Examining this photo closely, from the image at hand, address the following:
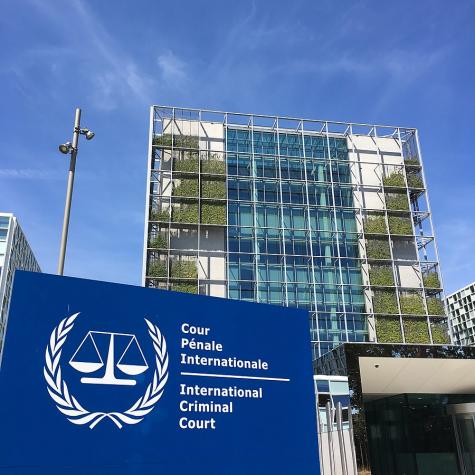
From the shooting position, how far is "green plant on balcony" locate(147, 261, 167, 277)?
3353 cm

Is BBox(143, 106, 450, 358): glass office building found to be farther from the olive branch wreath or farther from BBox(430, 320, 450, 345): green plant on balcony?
the olive branch wreath

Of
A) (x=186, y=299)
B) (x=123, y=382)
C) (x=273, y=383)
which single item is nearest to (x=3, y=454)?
(x=123, y=382)

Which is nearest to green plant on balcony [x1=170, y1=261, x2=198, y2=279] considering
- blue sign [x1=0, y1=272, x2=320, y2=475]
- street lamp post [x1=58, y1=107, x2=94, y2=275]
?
street lamp post [x1=58, y1=107, x2=94, y2=275]

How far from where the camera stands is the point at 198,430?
558 cm

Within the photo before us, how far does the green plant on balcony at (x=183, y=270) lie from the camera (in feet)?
111

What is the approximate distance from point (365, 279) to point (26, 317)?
107 ft

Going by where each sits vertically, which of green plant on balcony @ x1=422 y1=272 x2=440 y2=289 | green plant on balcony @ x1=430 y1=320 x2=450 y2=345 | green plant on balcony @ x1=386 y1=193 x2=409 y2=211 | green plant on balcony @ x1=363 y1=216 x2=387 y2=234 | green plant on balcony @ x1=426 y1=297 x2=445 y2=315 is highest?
green plant on balcony @ x1=386 y1=193 x2=409 y2=211

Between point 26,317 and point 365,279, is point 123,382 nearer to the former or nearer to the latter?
point 26,317

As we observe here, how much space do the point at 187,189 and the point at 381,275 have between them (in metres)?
15.3

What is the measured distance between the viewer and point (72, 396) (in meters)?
5.04

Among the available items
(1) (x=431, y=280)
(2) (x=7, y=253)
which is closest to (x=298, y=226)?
(1) (x=431, y=280)

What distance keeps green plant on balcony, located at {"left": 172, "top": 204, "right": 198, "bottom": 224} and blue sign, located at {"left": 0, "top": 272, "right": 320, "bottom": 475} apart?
28920 mm

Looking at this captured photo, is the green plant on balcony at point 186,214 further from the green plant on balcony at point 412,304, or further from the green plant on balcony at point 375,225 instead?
the green plant on balcony at point 412,304

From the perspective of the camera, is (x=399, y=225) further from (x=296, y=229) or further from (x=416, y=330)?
(x=296, y=229)
